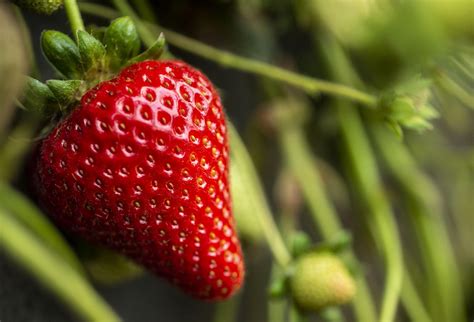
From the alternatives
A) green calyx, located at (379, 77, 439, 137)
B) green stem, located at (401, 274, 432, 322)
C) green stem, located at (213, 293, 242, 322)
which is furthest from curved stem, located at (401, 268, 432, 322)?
green calyx, located at (379, 77, 439, 137)

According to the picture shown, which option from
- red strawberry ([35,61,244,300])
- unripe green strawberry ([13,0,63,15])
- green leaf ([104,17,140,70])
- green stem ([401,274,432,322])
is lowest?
green stem ([401,274,432,322])

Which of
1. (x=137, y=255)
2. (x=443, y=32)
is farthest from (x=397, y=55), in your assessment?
(x=137, y=255)

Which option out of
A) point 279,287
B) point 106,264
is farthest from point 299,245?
point 106,264

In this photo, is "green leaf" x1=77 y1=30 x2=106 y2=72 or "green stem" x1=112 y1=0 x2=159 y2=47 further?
"green stem" x1=112 y1=0 x2=159 y2=47

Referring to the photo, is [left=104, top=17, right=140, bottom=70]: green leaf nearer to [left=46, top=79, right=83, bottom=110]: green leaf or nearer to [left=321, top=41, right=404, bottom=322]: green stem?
[left=46, top=79, right=83, bottom=110]: green leaf

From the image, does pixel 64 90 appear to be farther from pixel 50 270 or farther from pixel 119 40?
pixel 50 270

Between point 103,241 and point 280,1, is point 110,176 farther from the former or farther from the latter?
point 280,1

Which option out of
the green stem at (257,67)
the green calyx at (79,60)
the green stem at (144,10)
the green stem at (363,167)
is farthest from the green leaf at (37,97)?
the green stem at (363,167)
